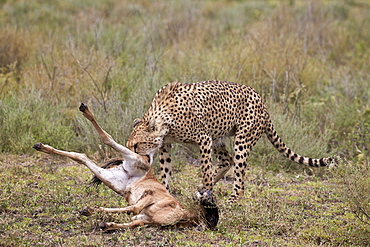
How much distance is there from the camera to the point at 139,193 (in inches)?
180

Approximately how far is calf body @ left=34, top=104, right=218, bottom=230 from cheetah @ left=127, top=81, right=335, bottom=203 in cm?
54

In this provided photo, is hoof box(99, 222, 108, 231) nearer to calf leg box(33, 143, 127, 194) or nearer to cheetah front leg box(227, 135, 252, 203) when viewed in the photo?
calf leg box(33, 143, 127, 194)

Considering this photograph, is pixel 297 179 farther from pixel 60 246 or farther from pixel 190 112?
pixel 60 246

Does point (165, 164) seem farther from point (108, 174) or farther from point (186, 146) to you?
point (186, 146)

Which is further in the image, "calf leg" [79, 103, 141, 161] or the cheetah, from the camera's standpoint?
the cheetah

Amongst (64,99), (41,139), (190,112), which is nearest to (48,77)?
(64,99)

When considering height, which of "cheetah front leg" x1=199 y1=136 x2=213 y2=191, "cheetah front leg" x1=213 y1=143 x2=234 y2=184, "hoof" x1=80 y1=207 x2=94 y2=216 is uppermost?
"hoof" x1=80 y1=207 x2=94 y2=216

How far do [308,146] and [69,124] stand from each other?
3301mm

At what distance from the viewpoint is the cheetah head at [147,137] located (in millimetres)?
5262

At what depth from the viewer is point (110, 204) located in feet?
17.0

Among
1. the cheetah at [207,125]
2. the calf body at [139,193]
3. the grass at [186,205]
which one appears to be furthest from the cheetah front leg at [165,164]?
the calf body at [139,193]

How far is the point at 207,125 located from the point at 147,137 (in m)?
0.74

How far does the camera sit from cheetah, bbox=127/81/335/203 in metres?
5.39

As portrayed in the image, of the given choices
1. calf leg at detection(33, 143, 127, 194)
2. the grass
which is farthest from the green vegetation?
calf leg at detection(33, 143, 127, 194)
